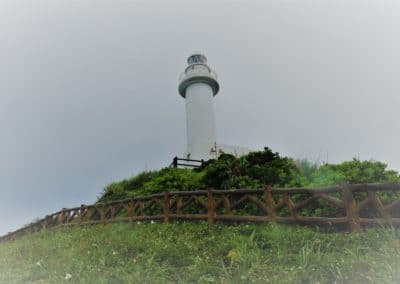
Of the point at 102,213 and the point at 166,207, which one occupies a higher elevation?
the point at 102,213

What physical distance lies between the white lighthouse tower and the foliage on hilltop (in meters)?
8.05

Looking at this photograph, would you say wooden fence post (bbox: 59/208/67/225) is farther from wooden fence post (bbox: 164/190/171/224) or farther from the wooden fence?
wooden fence post (bbox: 164/190/171/224)

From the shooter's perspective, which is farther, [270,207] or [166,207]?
[166,207]

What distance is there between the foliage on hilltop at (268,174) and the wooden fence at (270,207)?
0.71 metres

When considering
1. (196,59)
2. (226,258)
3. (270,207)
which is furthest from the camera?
(196,59)

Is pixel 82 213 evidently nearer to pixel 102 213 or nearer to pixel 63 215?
pixel 102 213

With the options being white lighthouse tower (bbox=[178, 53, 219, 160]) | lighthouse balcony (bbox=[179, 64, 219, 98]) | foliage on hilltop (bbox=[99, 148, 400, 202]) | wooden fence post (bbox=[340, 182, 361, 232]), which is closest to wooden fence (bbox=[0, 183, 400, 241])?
wooden fence post (bbox=[340, 182, 361, 232])

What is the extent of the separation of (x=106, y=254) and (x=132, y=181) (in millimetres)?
8971

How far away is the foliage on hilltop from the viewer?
613cm

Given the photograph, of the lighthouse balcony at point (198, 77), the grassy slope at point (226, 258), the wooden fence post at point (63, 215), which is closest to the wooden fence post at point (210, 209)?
the grassy slope at point (226, 258)

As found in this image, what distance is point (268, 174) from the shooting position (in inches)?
313

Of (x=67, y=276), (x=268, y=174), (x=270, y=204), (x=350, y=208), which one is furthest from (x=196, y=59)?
(x=67, y=276)

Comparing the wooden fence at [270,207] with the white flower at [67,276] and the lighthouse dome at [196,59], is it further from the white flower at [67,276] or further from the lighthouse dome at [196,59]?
the lighthouse dome at [196,59]

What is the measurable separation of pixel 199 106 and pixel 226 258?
18.5 m
